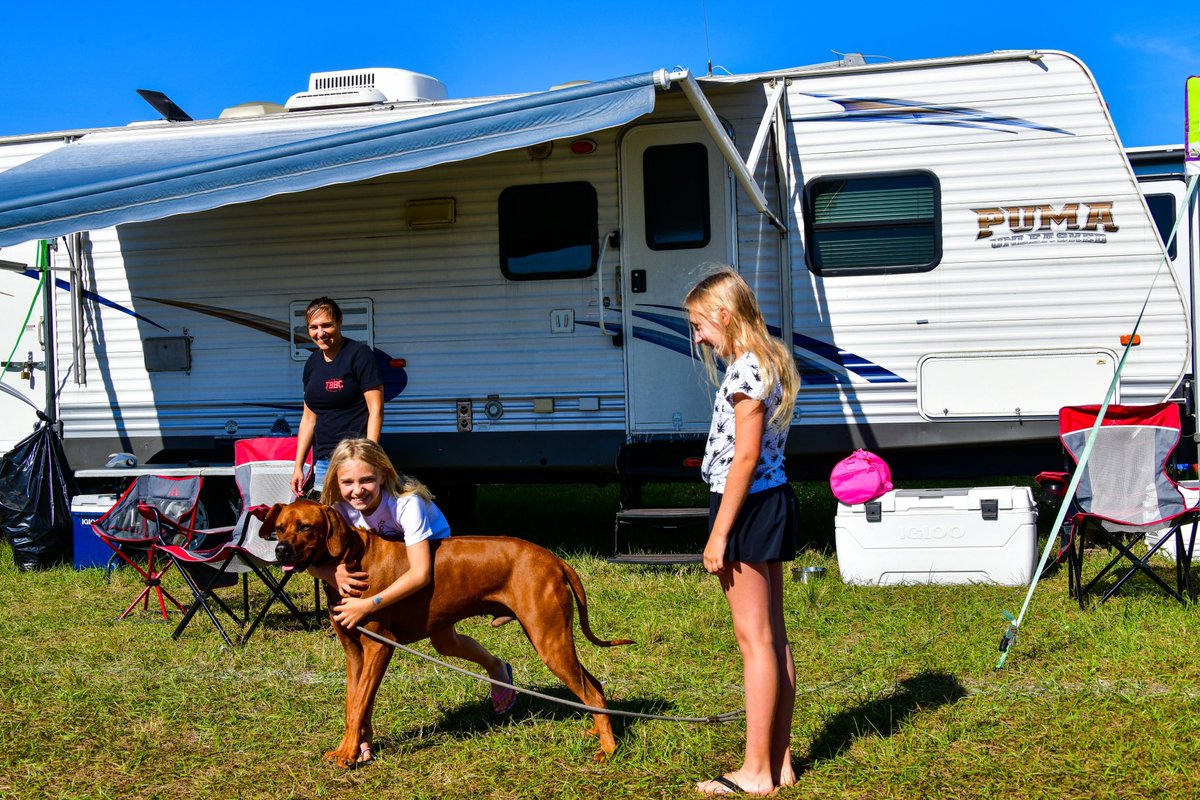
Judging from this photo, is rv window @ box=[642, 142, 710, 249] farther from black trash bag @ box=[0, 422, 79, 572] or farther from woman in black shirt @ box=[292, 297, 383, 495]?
black trash bag @ box=[0, 422, 79, 572]

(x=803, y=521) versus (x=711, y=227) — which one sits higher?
(x=711, y=227)

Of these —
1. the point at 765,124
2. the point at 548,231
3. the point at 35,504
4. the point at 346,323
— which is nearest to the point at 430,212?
the point at 548,231

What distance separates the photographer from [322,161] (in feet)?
17.9

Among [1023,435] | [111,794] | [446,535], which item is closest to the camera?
[111,794]

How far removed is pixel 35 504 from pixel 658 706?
188 inches

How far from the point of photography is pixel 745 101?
667 cm

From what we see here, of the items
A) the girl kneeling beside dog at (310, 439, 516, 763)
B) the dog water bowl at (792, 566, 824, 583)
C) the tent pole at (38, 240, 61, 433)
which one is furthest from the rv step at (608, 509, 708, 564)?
the tent pole at (38, 240, 61, 433)

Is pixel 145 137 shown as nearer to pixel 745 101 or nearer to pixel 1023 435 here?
pixel 745 101

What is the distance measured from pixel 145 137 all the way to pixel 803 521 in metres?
5.32

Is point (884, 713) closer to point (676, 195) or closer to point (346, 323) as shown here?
point (676, 195)

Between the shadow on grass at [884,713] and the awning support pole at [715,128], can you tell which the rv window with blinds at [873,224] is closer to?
the awning support pole at [715,128]

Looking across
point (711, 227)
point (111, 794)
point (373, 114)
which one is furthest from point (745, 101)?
point (111, 794)

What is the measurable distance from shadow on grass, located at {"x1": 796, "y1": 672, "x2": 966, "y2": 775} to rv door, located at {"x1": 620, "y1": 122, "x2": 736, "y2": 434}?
2670 mm

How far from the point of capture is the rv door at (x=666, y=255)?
6621 millimetres
